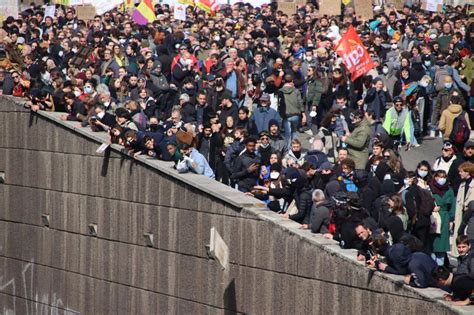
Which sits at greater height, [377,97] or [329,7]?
[329,7]

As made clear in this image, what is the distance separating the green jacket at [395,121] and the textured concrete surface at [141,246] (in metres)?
4.05

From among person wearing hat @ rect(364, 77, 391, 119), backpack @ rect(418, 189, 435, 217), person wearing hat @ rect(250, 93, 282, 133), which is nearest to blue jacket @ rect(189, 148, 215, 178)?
person wearing hat @ rect(250, 93, 282, 133)

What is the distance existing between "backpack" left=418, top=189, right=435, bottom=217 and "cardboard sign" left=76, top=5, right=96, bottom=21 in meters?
23.4

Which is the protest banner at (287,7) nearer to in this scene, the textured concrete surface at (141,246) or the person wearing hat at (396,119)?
the textured concrete surface at (141,246)

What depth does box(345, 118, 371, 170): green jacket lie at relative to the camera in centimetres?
2244

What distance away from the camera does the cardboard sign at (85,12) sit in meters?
41.5

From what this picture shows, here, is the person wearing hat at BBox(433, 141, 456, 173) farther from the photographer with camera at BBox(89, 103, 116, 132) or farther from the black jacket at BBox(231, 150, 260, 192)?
the photographer with camera at BBox(89, 103, 116, 132)

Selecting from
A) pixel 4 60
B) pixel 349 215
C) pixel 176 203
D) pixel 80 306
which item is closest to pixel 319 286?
pixel 349 215

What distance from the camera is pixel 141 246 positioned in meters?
24.1

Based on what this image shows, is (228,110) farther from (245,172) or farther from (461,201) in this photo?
Answer: (461,201)

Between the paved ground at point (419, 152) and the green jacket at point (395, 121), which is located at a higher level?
the green jacket at point (395, 121)

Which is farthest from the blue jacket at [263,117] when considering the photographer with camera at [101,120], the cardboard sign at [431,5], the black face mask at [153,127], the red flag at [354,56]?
the cardboard sign at [431,5]

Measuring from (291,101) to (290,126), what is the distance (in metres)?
0.46

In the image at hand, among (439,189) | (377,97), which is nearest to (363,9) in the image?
(377,97)
